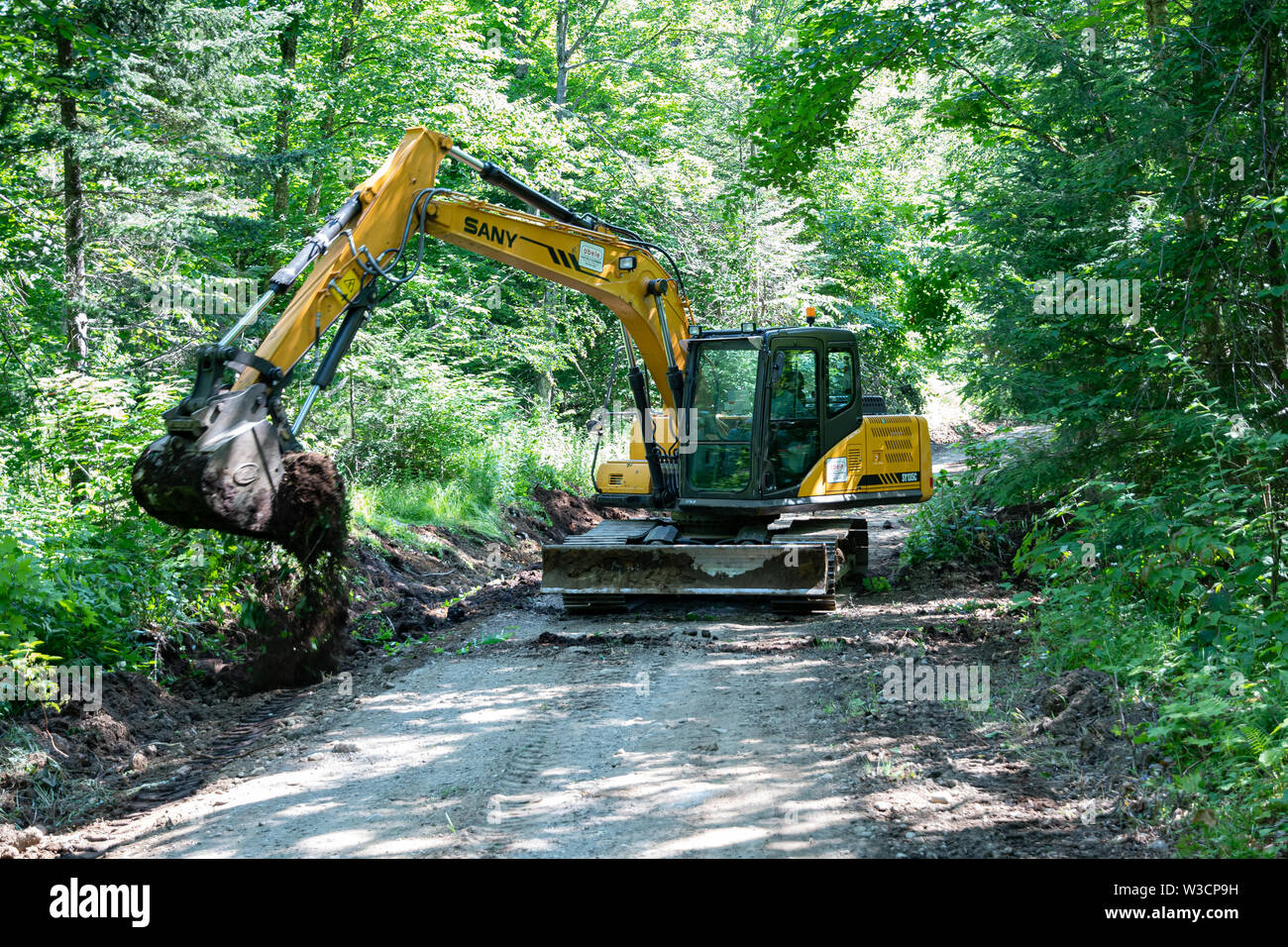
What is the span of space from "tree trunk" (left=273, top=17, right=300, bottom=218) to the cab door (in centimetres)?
886

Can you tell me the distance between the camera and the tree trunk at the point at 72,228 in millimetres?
9656

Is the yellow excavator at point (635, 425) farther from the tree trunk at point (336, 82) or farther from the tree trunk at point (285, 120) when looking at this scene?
the tree trunk at point (336, 82)

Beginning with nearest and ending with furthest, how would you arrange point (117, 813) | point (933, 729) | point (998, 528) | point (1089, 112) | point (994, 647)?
1. point (117, 813)
2. point (933, 729)
3. point (994, 647)
4. point (1089, 112)
5. point (998, 528)

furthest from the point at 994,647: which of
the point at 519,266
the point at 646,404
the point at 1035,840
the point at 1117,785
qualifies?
the point at 519,266

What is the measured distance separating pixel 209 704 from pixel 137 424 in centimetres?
255

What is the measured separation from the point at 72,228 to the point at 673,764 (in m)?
9.01

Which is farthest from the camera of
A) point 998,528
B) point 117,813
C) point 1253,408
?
point 998,528

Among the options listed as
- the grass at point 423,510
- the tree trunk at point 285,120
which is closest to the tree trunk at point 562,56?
the tree trunk at point 285,120

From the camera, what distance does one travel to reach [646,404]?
32.8ft

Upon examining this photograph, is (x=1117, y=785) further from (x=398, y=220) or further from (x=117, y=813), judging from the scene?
(x=398, y=220)

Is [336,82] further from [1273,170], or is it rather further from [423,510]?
[1273,170]

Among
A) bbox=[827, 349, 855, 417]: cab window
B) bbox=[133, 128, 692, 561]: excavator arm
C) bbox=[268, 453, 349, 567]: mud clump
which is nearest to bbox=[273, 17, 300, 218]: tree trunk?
bbox=[133, 128, 692, 561]: excavator arm

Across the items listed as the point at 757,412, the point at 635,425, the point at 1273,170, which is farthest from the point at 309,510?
the point at 1273,170

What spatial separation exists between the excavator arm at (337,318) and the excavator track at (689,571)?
5.09ft
